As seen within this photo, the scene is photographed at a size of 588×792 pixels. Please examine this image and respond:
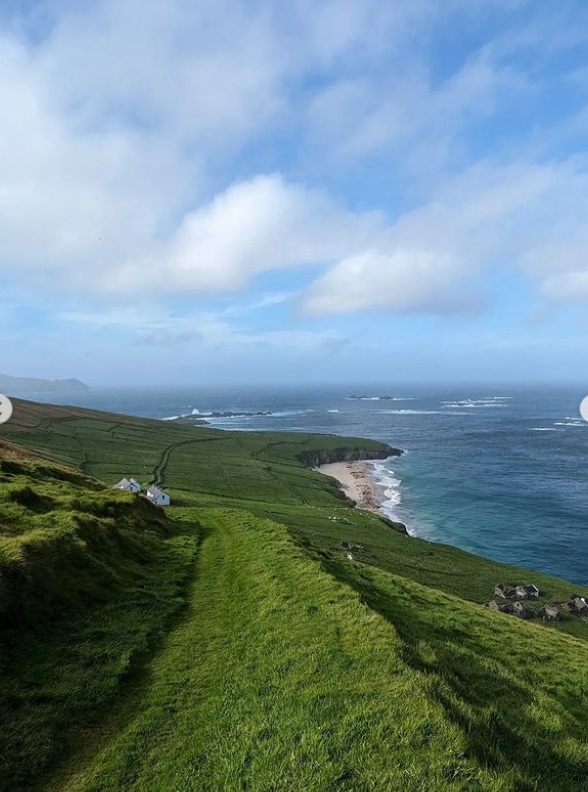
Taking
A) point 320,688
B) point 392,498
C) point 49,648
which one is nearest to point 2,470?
point 49,648

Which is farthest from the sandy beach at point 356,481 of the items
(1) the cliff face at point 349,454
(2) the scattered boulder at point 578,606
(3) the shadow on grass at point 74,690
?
(3) the shadow on grass at point 74,690

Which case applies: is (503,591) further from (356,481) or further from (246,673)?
(356,481)

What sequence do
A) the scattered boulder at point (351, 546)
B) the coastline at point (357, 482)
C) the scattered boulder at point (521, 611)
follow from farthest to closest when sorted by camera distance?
the coastline at point (357, 482) → the scattered boulder at point (351, 546) → the scattered boulder at point (521, 611)

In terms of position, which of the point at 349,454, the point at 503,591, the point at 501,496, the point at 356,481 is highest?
the point at 503,591

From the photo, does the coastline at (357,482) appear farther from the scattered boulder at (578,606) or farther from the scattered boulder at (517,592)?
the scattered boulder at (578,606)

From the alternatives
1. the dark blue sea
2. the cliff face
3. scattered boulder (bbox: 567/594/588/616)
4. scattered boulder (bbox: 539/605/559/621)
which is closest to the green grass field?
scattered boulder (bbox: 539/605/559/621)

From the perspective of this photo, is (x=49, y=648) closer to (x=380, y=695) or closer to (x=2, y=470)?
(x=380, y=695)

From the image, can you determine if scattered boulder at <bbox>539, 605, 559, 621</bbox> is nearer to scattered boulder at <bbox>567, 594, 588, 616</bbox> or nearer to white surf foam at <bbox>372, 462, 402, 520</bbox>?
scattered boulder at <bbox>567, 594, 588, 616</bbox>

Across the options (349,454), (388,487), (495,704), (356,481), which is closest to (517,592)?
(495,704)
